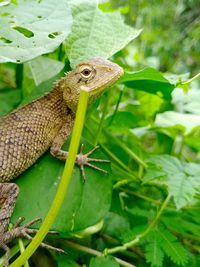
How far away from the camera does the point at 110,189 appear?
137 cm

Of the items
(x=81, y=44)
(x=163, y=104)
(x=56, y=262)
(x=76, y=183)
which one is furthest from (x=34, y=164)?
(x=163, y=104)

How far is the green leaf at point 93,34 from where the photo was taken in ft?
4.51

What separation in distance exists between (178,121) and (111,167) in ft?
1.76

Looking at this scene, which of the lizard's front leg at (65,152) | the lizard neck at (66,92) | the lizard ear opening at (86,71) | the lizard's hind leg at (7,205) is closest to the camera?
the lizard's hind leg at (7,205)

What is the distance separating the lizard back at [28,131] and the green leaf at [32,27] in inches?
12.2

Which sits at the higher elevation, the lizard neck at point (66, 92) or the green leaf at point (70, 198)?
the lizard neck at point (66, 92)

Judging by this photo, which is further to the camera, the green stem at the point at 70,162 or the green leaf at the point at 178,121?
the green leaf at the point at 178,121

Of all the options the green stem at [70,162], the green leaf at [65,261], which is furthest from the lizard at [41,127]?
the green stem at [70,162]

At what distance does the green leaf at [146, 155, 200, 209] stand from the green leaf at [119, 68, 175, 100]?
229 millimetres

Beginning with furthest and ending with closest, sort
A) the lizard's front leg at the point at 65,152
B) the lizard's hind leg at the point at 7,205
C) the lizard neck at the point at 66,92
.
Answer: the lizard neck at the point at 66,92, the lizard's front leg at the point at 65,152, the lizard's hind leg at the point at 7,205

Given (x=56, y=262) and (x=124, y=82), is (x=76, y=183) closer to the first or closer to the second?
(x=56, y=262)

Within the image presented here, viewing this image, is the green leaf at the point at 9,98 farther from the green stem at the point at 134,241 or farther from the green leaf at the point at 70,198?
the green stem at the point at 134,241

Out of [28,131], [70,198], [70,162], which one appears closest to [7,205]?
[70,198]

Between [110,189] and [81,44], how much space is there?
1.48 feet
